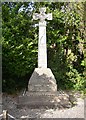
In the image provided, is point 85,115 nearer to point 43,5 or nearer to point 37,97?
point 37,97

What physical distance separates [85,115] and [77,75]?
3.64 metres

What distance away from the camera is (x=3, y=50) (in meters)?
7.82

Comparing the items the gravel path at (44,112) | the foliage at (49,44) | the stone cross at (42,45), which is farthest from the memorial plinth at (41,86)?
the foliage at (49,44)

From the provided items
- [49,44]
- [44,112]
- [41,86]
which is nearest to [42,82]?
[41,86]

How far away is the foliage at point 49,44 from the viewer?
833cm

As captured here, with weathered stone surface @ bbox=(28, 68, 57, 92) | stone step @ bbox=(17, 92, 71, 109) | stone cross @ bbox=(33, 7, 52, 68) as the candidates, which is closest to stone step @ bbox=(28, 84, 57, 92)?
weathered stone surface @ bbox=(28, 68, 57, 92)

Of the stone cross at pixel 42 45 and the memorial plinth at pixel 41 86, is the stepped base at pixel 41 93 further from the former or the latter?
the stone cross at pixel 42 45

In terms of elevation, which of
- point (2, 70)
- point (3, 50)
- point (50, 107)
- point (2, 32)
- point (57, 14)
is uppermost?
point (57, 14)

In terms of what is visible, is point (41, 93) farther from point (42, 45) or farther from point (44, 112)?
point (42, 45)

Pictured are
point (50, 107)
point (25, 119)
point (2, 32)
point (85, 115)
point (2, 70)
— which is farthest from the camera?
point (2, 70)

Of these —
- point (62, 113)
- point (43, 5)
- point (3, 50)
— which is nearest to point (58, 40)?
point (43, 5)

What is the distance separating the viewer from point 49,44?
9.27 meters

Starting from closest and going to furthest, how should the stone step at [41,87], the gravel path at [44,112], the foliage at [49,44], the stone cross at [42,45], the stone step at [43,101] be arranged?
the gravel path at [44,112], the stone step at [43,101], the stone step at [41,87], the stone cross at [42,45], the foliage at [49,44]

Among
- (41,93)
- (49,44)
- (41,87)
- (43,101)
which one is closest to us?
(43,101)
